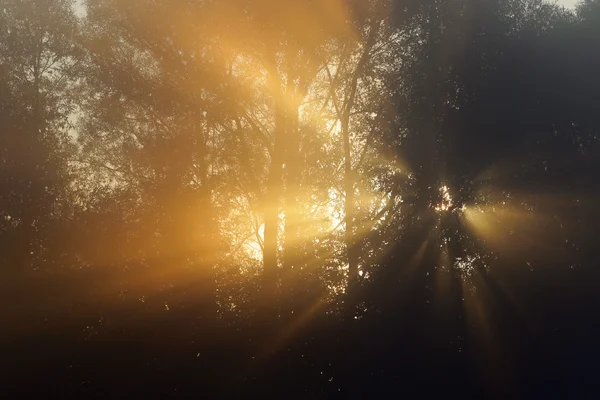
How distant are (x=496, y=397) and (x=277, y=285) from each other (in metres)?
5.88

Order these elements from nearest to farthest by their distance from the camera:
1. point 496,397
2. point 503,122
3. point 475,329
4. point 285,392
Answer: point 285,392 < point 496,397 < point 475,329 < point 503,122

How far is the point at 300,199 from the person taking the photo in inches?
926

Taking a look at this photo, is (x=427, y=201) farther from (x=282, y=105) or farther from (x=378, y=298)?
(x=282, y=105)

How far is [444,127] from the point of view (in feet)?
54.6

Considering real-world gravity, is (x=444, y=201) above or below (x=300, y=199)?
below

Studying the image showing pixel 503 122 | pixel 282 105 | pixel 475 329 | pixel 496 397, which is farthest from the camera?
pixel 282 105

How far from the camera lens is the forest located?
46.0 feet

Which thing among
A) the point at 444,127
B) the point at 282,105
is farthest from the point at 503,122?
the point at 282,105

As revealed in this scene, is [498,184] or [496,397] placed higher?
[498,184]

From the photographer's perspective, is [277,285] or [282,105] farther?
[282,105]

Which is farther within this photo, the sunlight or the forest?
the sunlight

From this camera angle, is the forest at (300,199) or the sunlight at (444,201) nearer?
the forest at (300,199)

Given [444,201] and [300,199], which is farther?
[300,199]

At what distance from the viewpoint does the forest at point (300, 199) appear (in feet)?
46.0
